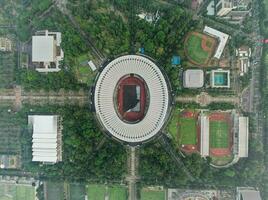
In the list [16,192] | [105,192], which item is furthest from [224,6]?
[16,192]

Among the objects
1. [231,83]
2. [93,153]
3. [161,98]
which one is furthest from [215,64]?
[93,153]

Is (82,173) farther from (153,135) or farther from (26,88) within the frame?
(26,88)

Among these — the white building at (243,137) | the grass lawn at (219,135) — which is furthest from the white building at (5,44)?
the white building at (243,137)

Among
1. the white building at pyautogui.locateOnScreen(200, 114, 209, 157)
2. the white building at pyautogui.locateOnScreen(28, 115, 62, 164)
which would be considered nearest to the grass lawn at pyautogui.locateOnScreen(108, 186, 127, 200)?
the white building at pyautogui.locateOnScreen(28, 115, 62, 164)

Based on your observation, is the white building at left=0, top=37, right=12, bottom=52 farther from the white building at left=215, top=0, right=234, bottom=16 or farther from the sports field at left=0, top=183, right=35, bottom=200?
the white building at left=215, top=0, right=234, bottom=16

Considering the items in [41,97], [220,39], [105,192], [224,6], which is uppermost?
[224,6]

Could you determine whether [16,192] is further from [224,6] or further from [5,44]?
[224,6]

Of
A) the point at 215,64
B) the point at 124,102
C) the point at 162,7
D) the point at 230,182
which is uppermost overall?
the point at 162,7
